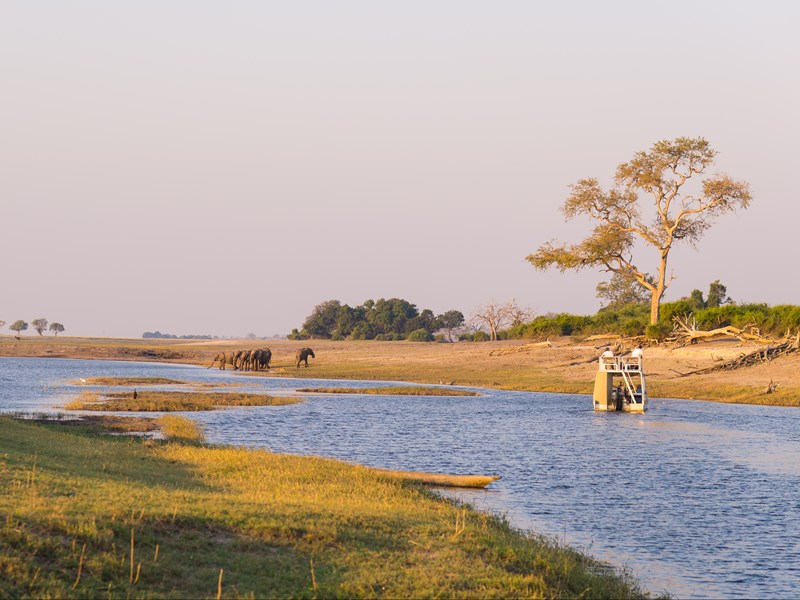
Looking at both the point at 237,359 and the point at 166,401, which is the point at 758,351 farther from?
the point at 237,359

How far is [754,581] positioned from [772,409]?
123 feet

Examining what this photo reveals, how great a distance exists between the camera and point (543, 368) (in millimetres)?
78375

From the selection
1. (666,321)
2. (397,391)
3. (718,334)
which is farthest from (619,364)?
(666,321)

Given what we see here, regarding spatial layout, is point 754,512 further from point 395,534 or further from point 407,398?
point 407,398

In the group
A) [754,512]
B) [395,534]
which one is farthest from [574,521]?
[395,534]

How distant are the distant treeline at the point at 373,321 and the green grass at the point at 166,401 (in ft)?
354

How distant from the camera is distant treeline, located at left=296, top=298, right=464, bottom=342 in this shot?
6708 inches

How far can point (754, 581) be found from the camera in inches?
650

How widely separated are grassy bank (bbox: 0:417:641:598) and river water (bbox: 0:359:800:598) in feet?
8.88

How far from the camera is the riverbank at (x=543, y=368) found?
60.0 metres

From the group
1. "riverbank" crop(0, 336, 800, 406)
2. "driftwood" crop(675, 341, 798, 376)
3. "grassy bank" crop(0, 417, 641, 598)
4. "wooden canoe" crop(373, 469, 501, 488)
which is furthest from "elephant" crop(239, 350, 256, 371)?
"grassy bank" crop(0, 417, 641, 598)

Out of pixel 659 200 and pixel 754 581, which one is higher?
pixel 659 200

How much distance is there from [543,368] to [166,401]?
38.0 m

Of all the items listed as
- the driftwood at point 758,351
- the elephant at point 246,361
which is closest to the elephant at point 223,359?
the elephant at point 246,361
